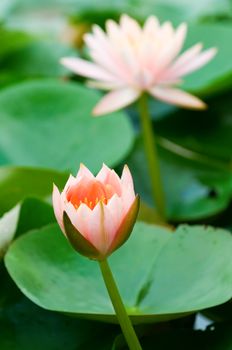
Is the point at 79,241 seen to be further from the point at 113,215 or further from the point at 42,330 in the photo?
the point at 42,330

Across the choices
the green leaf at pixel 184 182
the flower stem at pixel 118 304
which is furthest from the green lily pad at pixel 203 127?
the flower stem at pixel 118 304

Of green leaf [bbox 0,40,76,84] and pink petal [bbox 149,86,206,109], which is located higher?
pink petal [bbox 149,86,206,109]

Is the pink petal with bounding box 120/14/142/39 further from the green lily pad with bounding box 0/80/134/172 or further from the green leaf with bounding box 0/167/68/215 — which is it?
the green leaf with bounding box 0/167/68/215

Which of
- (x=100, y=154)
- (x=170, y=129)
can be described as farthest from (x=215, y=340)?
(x=170, y=129)

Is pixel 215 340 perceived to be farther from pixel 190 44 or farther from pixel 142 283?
pixel 190 44

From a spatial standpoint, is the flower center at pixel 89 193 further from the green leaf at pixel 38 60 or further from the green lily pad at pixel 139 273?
the green leaf at pixel 38 60

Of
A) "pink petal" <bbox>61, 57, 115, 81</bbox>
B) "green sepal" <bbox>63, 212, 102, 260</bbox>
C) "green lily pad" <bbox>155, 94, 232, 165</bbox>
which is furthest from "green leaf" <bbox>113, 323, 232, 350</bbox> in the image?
"green lily pad" <bbox>155, 94, 232, 165</bbox>

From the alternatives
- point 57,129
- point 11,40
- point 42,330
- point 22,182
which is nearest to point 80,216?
point 42,330

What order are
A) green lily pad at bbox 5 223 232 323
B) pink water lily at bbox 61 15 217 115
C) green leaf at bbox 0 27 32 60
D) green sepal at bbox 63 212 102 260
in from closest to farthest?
green sepal at bbox 63 212 102 260 → green lily pad at bbox 5 223 232 323 → pink water lily at bbox 61 15 217 115 → green leaf at bbox 0 27 32 60
